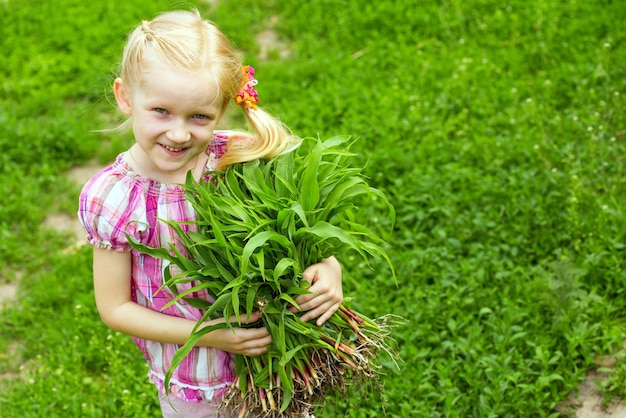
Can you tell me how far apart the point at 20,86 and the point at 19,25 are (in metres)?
0.81

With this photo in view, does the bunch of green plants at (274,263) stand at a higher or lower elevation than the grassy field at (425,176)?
higher

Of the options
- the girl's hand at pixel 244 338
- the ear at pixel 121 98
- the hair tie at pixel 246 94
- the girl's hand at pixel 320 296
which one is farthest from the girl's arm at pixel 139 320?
the hair tie at pixel 246 94

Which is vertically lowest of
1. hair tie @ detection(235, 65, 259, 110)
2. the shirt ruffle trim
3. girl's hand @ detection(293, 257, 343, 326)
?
the shirt ruffle trim

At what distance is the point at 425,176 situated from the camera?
431 cm

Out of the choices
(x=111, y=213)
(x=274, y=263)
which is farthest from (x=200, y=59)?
(x=274, y=263)

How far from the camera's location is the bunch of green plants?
223cm

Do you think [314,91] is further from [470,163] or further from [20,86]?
[20,86]

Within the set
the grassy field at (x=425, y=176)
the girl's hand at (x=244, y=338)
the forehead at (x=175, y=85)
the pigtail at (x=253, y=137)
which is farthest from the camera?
the grassy field at (x=425, y=176)

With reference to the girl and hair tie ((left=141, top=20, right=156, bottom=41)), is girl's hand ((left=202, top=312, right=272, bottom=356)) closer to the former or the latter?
the girl

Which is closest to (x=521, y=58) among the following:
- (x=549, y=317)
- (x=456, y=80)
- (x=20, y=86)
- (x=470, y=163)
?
(x=456, y=80)

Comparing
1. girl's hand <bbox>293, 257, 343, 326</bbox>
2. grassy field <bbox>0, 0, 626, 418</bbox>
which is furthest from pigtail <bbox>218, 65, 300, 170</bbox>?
grassy field <bbox>0, 0, 626, 418</bbox>

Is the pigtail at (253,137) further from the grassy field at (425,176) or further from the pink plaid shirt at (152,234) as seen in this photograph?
the grassy field at (425,176)

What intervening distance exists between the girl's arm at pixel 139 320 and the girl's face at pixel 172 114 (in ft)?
1.04

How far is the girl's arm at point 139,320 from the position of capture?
7.57 feet
